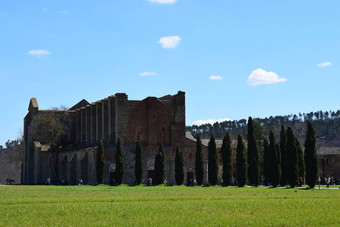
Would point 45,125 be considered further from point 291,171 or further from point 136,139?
point 291,171

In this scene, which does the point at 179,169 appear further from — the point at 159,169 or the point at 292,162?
the point at 292,162

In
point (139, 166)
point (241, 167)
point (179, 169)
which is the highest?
point (139, 166)

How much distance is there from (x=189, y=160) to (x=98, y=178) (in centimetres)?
1307

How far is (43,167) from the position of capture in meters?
72.0

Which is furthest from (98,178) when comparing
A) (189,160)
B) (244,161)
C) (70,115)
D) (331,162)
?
(331,162)

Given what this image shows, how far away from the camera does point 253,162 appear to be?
50.9 meters

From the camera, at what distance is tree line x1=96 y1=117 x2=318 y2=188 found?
4422cm

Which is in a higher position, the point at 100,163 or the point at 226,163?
the point at 100,163

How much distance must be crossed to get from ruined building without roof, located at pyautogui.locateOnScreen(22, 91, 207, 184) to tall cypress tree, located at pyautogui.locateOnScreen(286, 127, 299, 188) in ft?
63.1

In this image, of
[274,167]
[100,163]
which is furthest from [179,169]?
[274,167]

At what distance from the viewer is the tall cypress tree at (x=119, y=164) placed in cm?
5666

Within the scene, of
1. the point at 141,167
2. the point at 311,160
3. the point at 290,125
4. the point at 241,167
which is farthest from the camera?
the point at 290,125

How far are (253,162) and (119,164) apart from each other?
50.2 feet

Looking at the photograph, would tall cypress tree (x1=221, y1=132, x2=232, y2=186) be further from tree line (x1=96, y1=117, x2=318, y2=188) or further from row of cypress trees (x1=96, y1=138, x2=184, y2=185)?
row of cypress trees (x1=96, y1=138, x2=184, y2=185)
